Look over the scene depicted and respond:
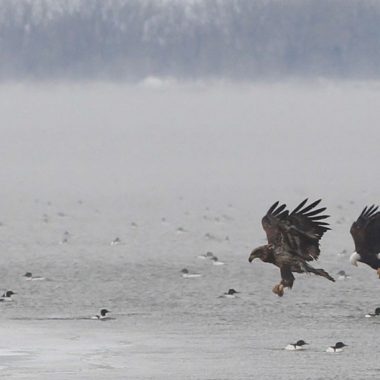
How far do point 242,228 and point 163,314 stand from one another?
31.2 m

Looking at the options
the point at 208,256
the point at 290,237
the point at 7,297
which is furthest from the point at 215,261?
the point at 290,237

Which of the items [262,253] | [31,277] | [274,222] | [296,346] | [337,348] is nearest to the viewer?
[274,222]

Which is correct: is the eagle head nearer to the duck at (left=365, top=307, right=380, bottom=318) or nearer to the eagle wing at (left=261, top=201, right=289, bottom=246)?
the eagle wing at (left=261, top=201, right=289, bottom=246)

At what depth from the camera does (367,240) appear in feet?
97.5

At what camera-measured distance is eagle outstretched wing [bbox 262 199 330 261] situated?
88.1 feet

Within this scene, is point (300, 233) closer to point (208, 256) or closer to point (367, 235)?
point (367, 235)

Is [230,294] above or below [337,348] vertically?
above

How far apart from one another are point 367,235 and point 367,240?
10cm

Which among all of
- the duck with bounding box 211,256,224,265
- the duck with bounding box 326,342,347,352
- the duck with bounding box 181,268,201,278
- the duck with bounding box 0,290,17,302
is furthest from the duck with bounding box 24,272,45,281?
the duck with bounding box 326,342,347,352

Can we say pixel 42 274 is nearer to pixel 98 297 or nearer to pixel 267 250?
pixel 98 297

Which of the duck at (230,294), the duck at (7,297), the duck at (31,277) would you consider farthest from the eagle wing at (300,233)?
the duck at (31,277)

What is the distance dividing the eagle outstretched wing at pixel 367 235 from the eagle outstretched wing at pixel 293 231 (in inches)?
103

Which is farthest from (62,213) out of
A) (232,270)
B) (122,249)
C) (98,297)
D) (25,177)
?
(25,177)

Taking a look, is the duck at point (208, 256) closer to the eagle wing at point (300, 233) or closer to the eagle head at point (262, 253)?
the eagle head at point (262, 253)
